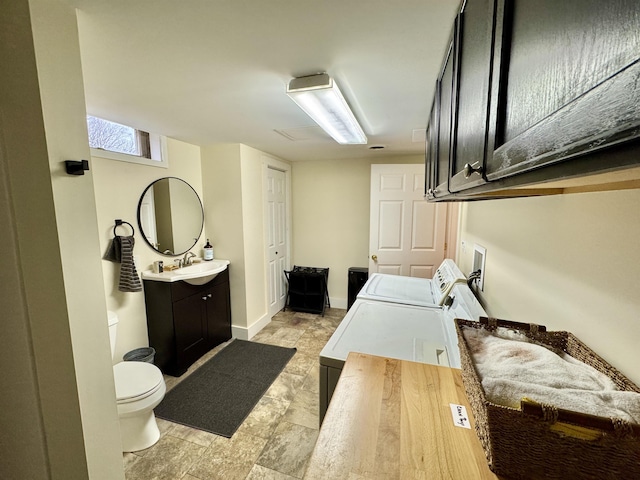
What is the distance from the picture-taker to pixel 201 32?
1.05 metres

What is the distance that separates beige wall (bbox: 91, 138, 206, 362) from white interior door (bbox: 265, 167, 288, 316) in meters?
1.22

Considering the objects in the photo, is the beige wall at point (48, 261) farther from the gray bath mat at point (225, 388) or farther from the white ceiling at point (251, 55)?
the gray bath mat at point (225, 388)

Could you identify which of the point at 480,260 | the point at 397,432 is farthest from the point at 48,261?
the point at 480,260

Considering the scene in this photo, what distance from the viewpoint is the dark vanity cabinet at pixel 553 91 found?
0.75ft

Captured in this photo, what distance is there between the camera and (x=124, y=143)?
229cm

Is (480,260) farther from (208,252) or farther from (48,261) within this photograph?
(208,252)

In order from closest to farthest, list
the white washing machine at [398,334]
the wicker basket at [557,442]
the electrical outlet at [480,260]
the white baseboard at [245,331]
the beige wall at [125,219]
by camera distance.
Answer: the wicker basket at [557,442], the white washing machine at [398,334], the electrical outlet at [480,260], the beige wall at [125,219], the white baseboard at [245,331]

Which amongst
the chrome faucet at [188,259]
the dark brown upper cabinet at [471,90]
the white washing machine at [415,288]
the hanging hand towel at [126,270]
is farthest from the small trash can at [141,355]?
the dark brown upper cabinet at [471,90]

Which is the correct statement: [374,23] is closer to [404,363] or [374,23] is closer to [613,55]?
[613,55]

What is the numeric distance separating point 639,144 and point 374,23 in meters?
1.08

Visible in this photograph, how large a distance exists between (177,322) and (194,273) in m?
0.46

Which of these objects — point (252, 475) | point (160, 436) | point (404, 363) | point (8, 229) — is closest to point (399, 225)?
point (404, 363)

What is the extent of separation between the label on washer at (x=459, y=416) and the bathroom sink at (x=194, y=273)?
88.8 inches

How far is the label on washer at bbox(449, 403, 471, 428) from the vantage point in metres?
0.83
